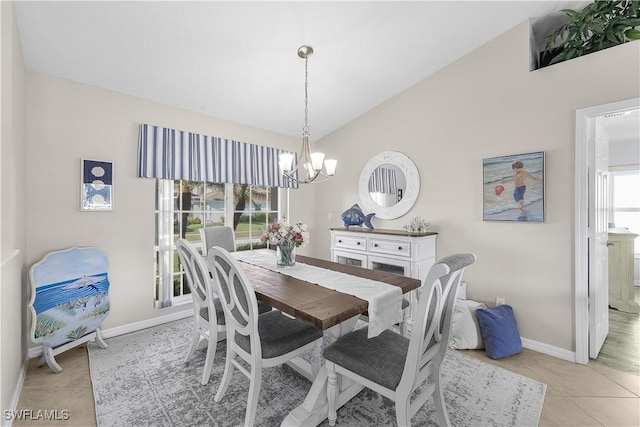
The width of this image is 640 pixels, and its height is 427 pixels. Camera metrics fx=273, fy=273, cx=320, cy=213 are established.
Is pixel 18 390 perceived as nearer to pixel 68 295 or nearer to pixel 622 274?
pixel 68 295

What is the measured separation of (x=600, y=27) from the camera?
7.35ft

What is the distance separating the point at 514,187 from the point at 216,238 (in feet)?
10.5

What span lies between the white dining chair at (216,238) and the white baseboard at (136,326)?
0.81 metres

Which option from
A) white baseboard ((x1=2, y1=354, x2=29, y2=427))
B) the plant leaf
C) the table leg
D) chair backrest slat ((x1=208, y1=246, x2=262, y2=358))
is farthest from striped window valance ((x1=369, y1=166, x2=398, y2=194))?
white baseboard ((x1=2, y1=354, x2=29, y2=427))

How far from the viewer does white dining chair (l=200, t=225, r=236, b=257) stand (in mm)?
3098

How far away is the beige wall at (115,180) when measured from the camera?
7.92 feet

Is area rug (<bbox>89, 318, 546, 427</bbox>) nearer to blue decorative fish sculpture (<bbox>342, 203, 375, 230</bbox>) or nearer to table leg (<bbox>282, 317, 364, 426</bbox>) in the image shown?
table leg (<bbox>282, 317, 364, 426</bbox>)

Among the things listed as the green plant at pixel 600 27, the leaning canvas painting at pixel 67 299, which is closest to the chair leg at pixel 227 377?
the leaning canvas painting at pixel 67 299

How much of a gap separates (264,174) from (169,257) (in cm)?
163

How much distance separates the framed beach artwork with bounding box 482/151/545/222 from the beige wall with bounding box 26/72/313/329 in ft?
11.1

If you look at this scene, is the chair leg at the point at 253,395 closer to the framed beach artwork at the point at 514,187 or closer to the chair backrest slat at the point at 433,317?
the chair backrest slat at the point at 433,317

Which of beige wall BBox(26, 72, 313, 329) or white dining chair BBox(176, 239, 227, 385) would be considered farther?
beige wall BBox(26, 72, 313, 329)

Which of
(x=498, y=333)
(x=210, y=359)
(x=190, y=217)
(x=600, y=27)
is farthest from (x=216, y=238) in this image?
(x=600, y=27)

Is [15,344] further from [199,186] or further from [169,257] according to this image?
[199,186]
